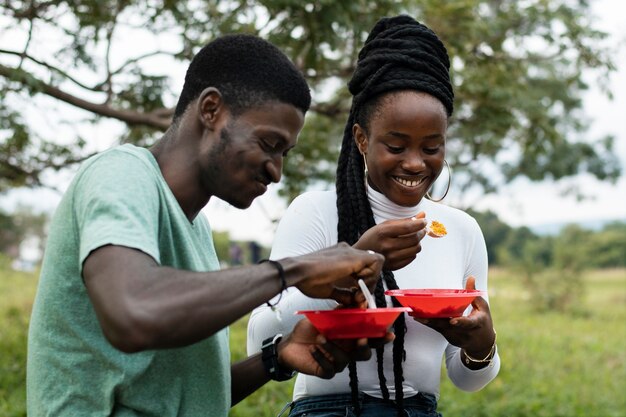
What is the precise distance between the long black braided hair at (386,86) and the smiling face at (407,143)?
4 centimetres

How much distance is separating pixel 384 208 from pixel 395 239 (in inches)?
16.1

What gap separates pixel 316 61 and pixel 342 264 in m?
3.61

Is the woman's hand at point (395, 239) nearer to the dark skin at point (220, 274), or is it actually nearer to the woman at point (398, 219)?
the woman at point (398, 219)

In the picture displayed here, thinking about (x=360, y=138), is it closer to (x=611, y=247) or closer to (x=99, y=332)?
(x=99, y=332)

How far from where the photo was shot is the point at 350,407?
2.36m

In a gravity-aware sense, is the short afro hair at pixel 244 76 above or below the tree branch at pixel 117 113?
below

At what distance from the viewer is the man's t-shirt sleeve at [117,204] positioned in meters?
1.51

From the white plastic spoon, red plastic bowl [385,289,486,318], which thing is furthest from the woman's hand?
the white plastic spoon

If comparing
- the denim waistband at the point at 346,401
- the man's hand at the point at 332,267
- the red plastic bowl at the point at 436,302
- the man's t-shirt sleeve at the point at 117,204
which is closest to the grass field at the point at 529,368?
the denim waistband at the point at 346,401

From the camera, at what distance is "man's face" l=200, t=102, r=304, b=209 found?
72.1 inches

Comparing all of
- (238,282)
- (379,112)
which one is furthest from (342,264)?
(379,112)

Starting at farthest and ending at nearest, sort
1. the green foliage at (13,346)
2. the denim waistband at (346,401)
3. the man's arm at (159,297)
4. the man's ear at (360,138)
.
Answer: the green foliage at (13,346) → the man's ear at (360,138) → the denim waistband at (346,401) → the man's arm at (159,297)

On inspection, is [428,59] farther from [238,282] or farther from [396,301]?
[238,282]

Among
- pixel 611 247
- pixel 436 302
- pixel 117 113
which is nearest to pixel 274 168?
pixel 436 302
